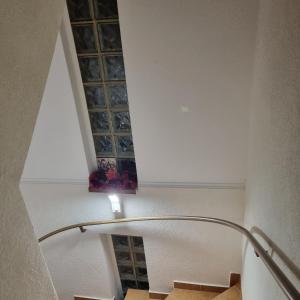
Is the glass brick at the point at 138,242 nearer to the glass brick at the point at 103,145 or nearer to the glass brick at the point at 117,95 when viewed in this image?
the glass brick at the point at 103,145

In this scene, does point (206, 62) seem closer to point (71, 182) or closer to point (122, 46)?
point (122, 46)

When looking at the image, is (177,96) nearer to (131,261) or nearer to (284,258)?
(284,258)

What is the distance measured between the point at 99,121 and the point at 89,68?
21.6 inches

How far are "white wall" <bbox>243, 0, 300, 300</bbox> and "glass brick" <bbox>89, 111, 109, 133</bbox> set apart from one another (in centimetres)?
146

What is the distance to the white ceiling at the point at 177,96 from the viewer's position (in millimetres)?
2525

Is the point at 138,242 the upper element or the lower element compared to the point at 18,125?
upper

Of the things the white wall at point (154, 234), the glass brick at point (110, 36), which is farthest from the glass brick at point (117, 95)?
the white wall at point (154, 234)

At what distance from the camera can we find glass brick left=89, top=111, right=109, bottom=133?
127 inches

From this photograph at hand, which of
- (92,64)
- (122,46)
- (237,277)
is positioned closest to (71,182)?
(92,64)

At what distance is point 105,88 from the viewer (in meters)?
3.08

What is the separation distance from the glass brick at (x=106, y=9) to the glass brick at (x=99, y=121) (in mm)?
911

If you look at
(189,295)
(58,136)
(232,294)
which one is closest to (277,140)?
(58,136)

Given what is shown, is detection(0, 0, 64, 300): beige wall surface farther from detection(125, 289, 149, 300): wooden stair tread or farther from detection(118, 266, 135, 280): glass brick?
detection(125, 289, 149, 300): wooden stair tread

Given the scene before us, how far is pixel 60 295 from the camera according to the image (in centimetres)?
437
